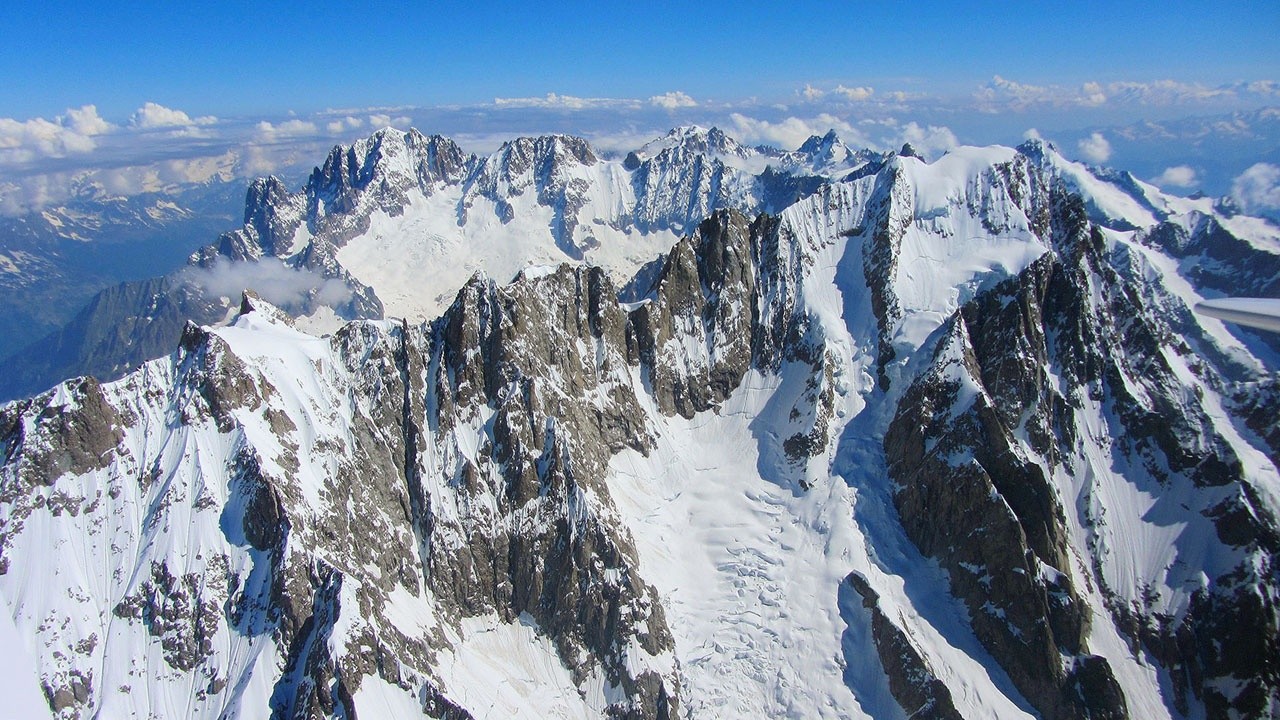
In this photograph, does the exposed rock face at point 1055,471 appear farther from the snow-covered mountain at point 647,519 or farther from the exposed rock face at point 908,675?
the exposed rock face at point 908,675

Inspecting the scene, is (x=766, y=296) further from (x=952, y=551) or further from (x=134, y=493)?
(x=134, y=493)

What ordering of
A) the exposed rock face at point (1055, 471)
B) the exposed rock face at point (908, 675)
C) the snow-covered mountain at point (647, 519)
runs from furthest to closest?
the exposed rock face at point (1055, 471), the exposed rock face at point (908, 675), the snow-covered mountain at point (647, 519)

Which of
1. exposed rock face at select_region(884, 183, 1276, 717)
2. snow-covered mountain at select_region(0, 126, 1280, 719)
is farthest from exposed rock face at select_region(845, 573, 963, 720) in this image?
exposed rock face at select_region(884, 183, 1276, 717)

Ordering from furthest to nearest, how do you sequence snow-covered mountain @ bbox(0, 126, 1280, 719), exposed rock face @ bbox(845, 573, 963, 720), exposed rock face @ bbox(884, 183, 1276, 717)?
exposed rock face @ bbox(884, 183, 1276, 717) < exposed rock face @ bbox(845, 573, 963, 720) < snow-covered mountain @ bbox(0, 126, 1280, 719)

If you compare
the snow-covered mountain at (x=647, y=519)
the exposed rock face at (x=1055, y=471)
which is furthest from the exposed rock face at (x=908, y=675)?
the exposed rock face at (x=1055, y=471)

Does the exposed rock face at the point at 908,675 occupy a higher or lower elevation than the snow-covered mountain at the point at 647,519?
lower

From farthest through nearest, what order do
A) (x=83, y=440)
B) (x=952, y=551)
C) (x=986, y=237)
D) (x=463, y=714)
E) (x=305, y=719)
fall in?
(x=986, y=237) → (x=952, y=551) → (x=83, y=440) → (x=463, y=714) → (x=305, y=719)

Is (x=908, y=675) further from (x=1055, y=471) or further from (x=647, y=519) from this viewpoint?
(x=647, y=519)

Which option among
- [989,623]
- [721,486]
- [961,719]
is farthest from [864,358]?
[961,719]

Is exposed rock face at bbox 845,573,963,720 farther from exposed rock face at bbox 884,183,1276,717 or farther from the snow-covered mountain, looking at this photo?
exposed rock face at bbox 884,183,1276,717
